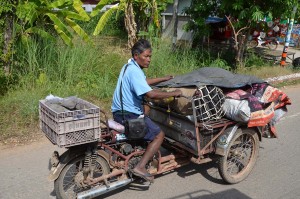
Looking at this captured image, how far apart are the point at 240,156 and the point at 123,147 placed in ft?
5.57

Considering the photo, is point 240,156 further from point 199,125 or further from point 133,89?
point 133,89

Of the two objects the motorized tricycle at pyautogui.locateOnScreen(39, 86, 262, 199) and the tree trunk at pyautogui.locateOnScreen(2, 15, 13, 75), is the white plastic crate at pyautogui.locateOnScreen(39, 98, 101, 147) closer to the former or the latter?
the motorized tricycle at pyautogui.locateOnScreen(39, 86, 262, 199)

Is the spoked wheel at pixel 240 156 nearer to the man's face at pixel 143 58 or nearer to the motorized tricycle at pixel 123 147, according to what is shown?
the motorized tricycle at pixel 123 147

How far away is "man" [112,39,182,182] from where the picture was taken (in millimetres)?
3844

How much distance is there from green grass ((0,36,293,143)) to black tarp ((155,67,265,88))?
107 inches

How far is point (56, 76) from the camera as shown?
7.56 metres

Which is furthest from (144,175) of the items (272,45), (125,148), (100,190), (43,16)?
(272,45)

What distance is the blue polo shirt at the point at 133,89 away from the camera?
3807mm

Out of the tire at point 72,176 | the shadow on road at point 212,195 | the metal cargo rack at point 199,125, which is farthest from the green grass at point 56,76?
the shadow on road at point 212,195

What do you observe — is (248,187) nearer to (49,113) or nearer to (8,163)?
(49,113)

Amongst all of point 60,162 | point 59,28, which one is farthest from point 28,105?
point 60,162

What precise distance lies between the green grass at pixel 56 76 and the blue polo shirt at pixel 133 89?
2.40 metres

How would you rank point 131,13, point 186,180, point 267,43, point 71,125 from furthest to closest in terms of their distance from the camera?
point 267,43
point 131,13
point 186,180
point 71,125

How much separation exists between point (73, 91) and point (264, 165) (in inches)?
166
